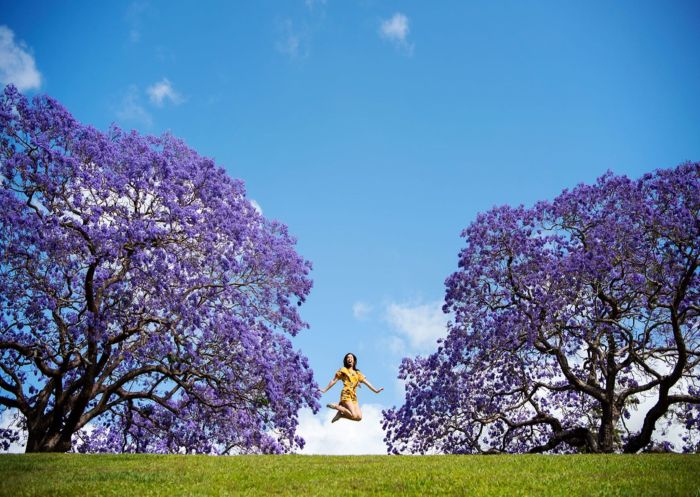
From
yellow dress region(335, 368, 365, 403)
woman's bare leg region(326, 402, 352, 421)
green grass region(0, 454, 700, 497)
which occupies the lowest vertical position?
green grass region(0, 454, 700, 497)

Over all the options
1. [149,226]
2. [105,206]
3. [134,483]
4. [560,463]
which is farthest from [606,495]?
[105,206]

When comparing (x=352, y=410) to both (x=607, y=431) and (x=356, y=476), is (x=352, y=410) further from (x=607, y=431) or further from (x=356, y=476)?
(x=607, y=431)

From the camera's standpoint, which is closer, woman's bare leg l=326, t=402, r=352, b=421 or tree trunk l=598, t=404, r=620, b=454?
woman's bare leg l=326, t=402, r=352, b=421

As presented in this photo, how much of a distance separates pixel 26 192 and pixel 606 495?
24843 mm

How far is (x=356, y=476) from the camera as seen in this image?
15.5m

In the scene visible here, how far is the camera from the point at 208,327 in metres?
28.8

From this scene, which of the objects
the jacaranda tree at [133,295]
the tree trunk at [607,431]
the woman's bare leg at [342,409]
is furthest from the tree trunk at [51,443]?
the tree trunk at [607,431]

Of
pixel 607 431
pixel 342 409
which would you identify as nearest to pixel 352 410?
pixel 342 409

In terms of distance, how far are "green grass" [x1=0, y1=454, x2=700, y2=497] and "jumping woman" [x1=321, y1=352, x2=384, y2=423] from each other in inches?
62.3

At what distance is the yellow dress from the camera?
20734mm

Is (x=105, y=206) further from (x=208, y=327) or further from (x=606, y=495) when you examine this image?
(x=606, y=495)

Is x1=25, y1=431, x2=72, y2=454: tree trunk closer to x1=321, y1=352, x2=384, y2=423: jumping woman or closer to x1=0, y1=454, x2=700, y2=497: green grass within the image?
x1=0, y1=454, x2=700, y2=497: green grass

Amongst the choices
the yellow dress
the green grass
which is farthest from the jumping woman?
the green grass

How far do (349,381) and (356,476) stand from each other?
551 cm
